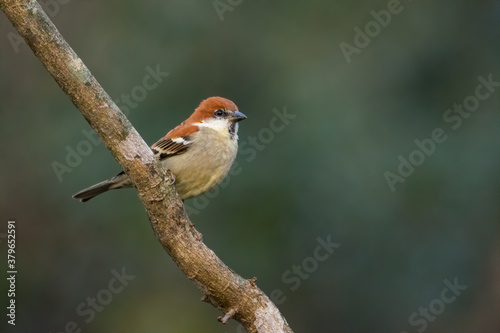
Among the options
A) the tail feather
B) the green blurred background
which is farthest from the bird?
the green blurred background

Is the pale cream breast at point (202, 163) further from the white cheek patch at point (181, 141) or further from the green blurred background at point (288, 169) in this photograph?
the green blurred background at point (288, 169)

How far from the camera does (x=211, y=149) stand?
18.2 feet

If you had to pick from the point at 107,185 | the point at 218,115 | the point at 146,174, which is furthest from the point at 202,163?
the point at 146,174

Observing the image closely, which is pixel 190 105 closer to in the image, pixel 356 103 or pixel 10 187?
pixel 356 103

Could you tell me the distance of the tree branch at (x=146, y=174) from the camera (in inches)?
144

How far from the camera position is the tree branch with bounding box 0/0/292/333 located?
3.67 m

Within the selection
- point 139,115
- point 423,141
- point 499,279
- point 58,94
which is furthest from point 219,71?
point 499,279

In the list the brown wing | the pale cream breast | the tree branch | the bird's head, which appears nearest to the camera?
the tree branch

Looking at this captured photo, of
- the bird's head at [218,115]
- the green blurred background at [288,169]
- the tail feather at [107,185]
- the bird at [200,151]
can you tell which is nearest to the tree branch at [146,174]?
the bird at [200,151]

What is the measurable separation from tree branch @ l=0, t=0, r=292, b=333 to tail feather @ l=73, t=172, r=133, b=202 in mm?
1441

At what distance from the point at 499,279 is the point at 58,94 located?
6.07 meters

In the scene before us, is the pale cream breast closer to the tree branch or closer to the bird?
the bird

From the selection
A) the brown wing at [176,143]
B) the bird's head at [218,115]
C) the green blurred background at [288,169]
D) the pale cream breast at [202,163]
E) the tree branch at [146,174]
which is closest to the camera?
the tree branch at [146,174]

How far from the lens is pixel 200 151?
551 centimetres
